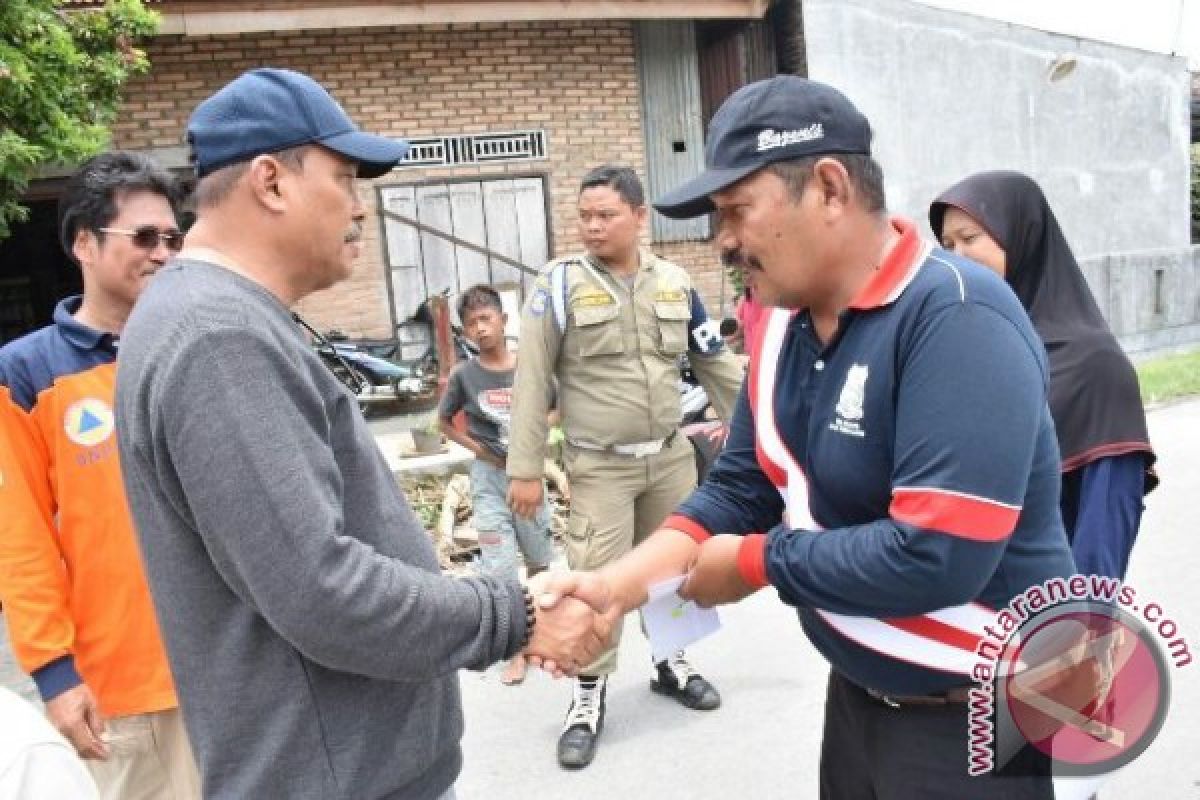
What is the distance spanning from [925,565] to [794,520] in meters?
0.35

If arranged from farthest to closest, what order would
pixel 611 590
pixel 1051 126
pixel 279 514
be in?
pixel 1051 126 < pixel 611 590 < pixel 279 514

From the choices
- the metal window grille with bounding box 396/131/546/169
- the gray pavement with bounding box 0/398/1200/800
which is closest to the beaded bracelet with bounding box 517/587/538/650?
the gray pavement with bounding box 0/398/1200/800

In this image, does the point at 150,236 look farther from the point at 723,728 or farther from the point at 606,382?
the point at 723,728

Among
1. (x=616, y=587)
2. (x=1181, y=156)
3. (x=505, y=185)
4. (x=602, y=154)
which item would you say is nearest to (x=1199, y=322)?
(x=1181, y=156)

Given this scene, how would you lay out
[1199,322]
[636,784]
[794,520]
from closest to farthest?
[794,520] → [636,784] → [1199,322]

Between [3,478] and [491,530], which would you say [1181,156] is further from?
[3,478]

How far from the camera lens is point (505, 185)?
30.9ft

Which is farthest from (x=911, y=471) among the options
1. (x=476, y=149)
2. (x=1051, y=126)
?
(x=1051, y=126)

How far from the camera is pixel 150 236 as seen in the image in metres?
2.45

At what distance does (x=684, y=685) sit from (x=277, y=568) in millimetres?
2810

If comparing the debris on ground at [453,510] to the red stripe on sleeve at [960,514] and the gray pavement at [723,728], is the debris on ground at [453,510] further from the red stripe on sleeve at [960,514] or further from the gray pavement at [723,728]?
the red stripe on sleeve at [960,514]

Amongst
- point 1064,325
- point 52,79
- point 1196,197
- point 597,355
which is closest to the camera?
point 1064,325

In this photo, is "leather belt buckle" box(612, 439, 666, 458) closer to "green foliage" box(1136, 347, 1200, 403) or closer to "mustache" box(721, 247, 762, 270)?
"mustache" box(721, 247, 762, 270)

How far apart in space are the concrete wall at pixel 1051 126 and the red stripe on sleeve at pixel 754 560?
908 centimetres
